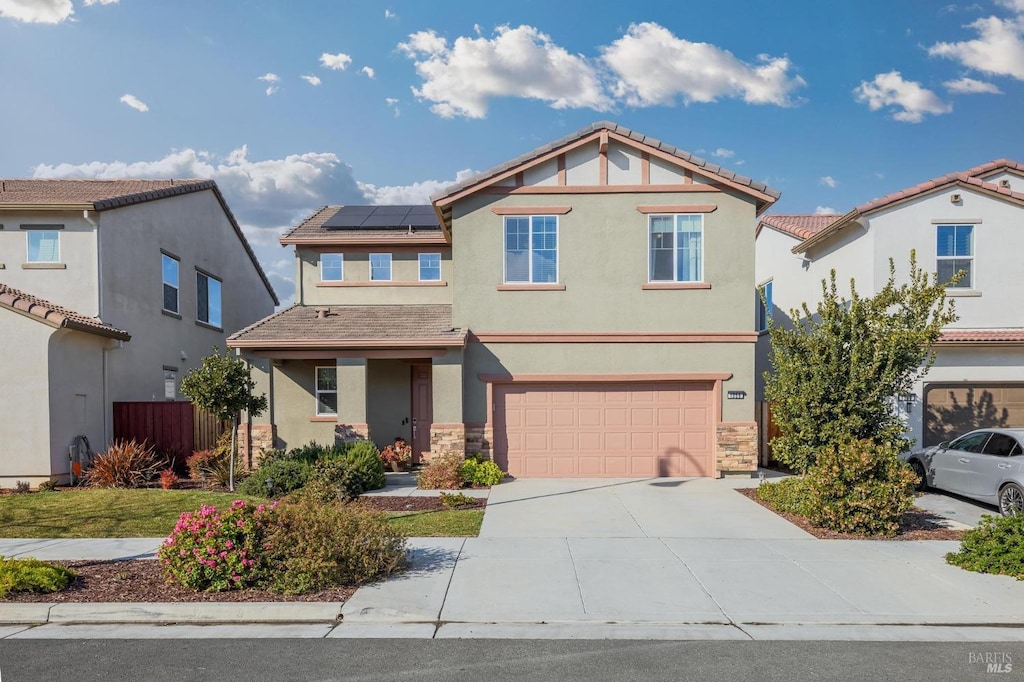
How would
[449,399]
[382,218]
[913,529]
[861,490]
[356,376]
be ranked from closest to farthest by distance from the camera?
[861,490] → [913,529] → [449,399] → [356,376] → [382,218]

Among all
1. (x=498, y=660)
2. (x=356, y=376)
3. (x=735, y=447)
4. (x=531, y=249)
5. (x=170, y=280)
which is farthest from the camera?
(x=170, y=280)

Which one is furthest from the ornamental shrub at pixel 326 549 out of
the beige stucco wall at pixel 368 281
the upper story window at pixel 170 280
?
the upper story window at pixel 170 280

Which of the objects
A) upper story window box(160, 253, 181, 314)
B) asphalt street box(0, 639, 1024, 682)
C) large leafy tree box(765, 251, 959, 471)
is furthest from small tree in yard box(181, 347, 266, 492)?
large leafy tree box(765, 251, 959, 471)

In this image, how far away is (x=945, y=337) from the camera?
46.6 feet

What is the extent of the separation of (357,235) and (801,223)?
13306mm

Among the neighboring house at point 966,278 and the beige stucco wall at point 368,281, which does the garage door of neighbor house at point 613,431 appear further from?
the neighboring house at point 966,278

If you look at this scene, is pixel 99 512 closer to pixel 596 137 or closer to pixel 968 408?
pixel 596 137

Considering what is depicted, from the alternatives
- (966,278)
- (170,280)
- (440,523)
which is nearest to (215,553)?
(440,523)

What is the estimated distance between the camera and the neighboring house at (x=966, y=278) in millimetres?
14422

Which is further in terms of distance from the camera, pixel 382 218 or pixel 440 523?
pixel 382 218

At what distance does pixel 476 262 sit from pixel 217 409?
248 inches

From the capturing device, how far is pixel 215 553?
23.5ft

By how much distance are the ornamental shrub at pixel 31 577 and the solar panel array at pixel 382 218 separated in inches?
491

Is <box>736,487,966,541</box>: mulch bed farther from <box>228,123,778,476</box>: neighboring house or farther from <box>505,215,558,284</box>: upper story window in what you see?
<box>505,215,558,284</box>: upper story window
